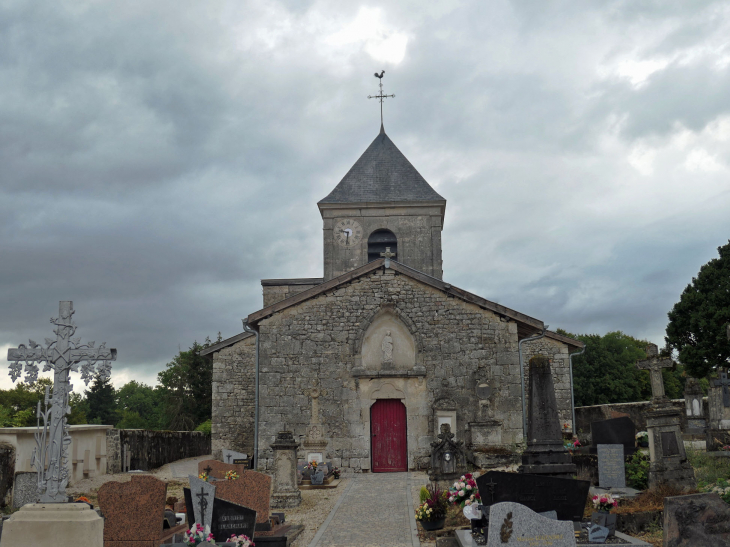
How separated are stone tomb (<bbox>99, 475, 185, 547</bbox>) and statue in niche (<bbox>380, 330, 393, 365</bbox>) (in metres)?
8.64

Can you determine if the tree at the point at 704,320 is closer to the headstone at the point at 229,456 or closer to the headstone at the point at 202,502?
the headstone at the point at 229,456

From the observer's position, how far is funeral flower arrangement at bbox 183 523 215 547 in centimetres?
666

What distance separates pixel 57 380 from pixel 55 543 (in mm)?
1469

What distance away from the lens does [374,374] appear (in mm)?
15398

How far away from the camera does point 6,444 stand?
1130 cm

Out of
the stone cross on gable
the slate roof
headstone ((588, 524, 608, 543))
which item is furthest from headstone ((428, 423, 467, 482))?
the slate roof

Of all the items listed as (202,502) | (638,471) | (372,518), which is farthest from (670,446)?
(202,502)

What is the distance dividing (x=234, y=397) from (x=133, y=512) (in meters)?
11.2

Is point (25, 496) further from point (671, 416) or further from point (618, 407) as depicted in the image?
point (618, 407)

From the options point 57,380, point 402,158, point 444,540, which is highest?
point 402,158

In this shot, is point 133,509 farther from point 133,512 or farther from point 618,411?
point 618,411

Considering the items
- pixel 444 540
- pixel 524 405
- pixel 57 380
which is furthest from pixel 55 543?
pixel 524 405

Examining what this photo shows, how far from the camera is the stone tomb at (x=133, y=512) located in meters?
7.32

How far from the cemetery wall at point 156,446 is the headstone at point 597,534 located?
553 inches
